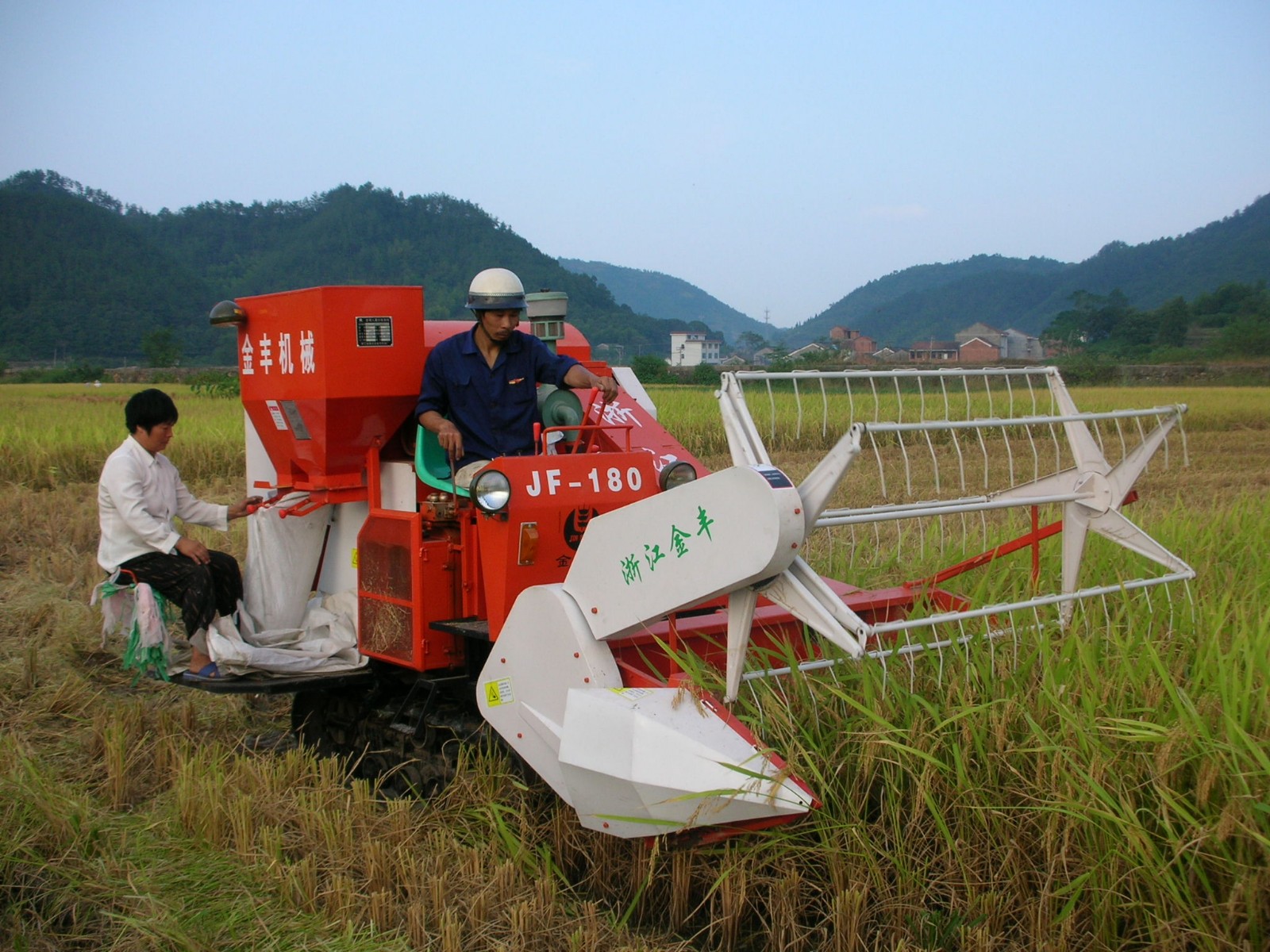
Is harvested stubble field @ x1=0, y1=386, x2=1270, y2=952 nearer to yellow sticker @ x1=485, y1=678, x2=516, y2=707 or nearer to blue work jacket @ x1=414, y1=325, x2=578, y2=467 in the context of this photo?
yellow sticker @ x1=485, y1=678, x2=516, y2=707

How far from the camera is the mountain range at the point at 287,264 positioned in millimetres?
62125

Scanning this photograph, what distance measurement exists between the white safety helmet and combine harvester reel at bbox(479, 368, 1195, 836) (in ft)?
4.04

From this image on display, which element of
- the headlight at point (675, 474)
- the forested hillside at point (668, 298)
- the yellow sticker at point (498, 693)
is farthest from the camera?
the forested hillside at point (668, 298)

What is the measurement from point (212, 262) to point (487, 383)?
79886 millimetres

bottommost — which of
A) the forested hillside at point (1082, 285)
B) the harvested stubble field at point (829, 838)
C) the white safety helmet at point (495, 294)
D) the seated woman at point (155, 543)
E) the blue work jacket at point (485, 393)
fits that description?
the harvested stubble field at point (829, 838)

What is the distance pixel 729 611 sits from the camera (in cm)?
305

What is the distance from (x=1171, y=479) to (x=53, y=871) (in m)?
11.4

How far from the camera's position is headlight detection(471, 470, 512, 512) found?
148 inches

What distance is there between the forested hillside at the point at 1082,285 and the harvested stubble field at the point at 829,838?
81653mm

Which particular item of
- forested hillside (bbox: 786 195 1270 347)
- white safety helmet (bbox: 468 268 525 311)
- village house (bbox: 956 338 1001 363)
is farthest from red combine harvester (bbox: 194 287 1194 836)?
forested hillside (bbox: 786 195 1270 347)

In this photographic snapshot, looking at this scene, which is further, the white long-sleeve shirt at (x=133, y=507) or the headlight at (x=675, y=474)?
the white long-sleeve shirt at (x=133, y=507)

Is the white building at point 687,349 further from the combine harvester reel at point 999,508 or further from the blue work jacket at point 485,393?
the combine harvester reel at point 999,508

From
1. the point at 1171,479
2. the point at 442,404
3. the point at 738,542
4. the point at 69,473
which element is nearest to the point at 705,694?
the point at 738,542

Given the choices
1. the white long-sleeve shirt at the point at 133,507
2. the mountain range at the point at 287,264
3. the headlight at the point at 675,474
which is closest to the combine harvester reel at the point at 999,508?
the headlight at the point at 675,474
